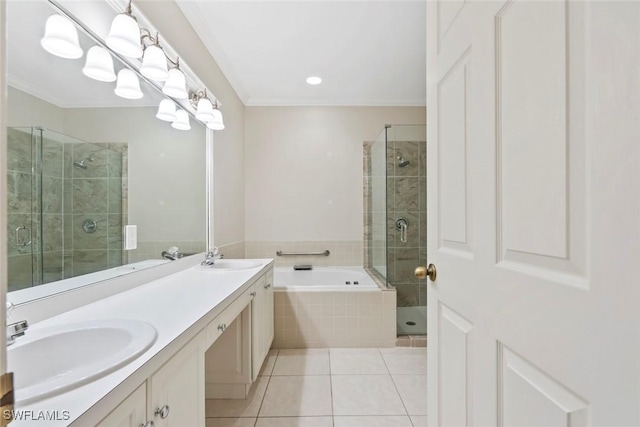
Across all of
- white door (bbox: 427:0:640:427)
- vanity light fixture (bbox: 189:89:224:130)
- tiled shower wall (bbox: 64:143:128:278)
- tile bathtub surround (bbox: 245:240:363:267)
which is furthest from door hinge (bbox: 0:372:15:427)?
tile bathtub surround (bbox: 245:240:363:267)

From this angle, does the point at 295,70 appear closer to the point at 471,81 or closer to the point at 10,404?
the point at 471,81

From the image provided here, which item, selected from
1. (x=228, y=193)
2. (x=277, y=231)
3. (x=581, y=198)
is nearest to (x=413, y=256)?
(x=277, y=231)

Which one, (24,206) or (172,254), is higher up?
(24,206)

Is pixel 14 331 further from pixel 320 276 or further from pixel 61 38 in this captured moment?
pixel 320 276

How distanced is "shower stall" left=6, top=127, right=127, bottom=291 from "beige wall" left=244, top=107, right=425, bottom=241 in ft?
6.92

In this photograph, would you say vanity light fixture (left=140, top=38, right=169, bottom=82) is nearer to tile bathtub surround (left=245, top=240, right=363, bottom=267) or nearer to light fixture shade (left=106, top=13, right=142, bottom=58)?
light fixture shade (left=106, top=13, right=142, bottom=58)

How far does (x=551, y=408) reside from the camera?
20.5 inches

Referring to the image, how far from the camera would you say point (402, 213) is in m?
3.15

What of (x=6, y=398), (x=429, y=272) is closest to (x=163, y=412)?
(x=6, y=398)

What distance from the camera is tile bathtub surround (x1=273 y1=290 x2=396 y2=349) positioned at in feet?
8.25

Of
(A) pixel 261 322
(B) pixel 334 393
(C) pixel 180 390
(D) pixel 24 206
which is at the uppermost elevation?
(D) pixel 24 206

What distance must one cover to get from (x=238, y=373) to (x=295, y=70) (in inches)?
102

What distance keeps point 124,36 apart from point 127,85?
0.22 meters

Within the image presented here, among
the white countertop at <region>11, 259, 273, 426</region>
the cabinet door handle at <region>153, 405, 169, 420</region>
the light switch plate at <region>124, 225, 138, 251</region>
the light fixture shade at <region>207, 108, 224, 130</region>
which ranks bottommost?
the cabinet door handle at <region>153, 405, 169, 420</region>
